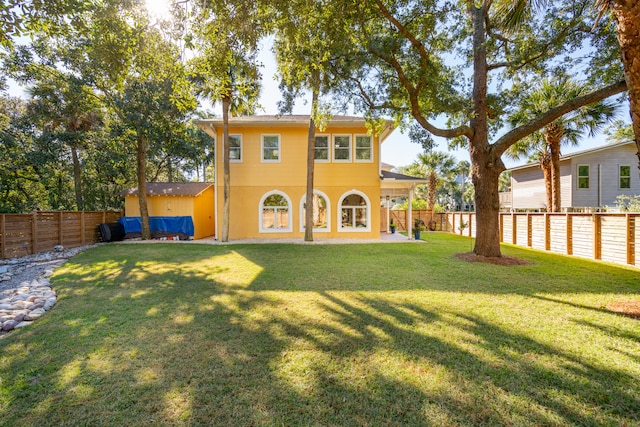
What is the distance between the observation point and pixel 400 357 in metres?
3.13

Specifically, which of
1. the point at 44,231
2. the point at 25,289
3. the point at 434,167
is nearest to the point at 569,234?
the point at 434,167

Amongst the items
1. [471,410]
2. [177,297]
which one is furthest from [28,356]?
[471,410]

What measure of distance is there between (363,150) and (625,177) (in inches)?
718

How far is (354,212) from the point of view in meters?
15.2

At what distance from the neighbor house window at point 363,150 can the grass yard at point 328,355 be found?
9.74 metres

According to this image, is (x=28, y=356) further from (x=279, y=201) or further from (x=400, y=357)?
(x=279, y=201)

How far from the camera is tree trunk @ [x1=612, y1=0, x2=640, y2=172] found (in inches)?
154

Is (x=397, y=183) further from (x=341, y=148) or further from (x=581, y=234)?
(x=581, y=234)

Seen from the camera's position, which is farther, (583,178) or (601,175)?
(583,178)

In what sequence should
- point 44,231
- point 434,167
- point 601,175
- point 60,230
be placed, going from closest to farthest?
point 44,231
point 60,230
point 601,175
point 434,167

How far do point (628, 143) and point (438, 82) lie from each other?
1729cm

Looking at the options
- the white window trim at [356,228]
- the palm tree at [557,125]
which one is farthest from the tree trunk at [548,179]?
the white window trim at [356,228]

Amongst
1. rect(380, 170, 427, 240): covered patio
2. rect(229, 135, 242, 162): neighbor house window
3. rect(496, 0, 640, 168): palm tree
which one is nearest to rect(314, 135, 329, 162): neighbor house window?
rect(380, 170, 427, 240): covered patio

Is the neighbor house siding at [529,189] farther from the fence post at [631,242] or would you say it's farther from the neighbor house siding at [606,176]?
the fence post at [631,242]
